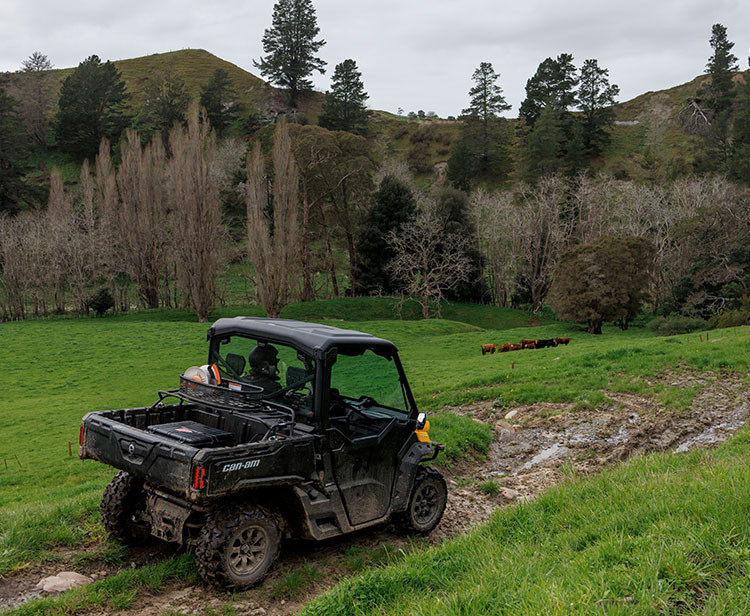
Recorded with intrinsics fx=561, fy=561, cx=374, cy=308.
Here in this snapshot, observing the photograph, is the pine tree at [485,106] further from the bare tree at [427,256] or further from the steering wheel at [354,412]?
the steering wheel at [354,412]

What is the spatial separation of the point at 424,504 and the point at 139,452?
3201 mm

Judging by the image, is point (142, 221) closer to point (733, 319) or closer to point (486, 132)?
point (733, 319)

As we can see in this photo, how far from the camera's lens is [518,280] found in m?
51.8

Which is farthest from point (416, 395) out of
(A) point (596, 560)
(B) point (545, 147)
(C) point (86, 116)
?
(C) point (86, 116)

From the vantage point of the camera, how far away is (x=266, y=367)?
608cm

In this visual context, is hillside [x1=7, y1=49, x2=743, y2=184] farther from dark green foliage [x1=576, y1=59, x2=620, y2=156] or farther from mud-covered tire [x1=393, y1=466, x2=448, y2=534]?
mud-covered tire [x1=393, y1=466, x2=448, y2=534]

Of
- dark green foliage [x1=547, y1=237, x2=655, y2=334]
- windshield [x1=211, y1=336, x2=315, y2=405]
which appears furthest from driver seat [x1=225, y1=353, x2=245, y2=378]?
dark green foliage [x1=547, y1=237, x2=655, y2=334]

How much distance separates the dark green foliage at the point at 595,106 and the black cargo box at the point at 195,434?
84.5 m

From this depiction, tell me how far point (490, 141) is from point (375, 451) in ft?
275

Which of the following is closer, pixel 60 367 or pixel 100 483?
pixel 100 483

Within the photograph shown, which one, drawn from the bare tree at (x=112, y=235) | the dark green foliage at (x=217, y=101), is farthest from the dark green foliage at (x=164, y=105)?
the bare tree at (x=112, y=235)

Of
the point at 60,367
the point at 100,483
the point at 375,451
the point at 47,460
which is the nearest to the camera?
the point at 375,451

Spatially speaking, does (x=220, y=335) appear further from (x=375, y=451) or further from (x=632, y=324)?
(x=632, y=324)

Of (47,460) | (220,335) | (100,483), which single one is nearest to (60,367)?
(47,460)
